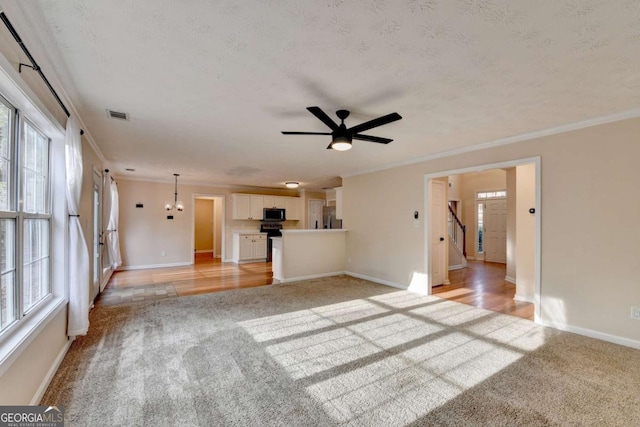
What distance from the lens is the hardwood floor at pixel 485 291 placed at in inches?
169

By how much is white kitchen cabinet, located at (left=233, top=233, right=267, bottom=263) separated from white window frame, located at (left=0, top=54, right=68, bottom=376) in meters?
5.76

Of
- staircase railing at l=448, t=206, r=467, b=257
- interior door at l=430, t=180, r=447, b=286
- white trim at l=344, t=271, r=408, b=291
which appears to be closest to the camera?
white trim at l=344, t=271, r=408, b=291

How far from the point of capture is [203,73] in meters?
2.25

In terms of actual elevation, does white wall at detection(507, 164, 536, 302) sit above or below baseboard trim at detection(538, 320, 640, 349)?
above

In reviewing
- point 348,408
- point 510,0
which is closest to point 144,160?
point 348,408

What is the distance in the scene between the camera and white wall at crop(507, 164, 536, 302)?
4727 mm

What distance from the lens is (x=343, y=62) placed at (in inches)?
81.9

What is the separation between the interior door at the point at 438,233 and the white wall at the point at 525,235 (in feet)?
4.25

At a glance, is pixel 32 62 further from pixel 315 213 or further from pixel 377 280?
pixel 315 213

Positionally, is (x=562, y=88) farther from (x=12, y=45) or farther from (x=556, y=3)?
(x=12, y=45)

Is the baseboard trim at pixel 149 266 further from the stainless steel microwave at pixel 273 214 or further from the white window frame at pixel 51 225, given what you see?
the white window frame at pixel 51 225

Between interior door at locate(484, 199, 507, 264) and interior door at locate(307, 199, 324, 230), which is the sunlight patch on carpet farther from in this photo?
interior door at locate(307, 199, 324, 230)

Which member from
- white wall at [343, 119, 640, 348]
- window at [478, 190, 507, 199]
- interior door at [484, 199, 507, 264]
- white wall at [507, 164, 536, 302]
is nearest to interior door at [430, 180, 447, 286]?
white wall at [507, 164, 536, 302]

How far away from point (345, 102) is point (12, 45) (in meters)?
2.32
